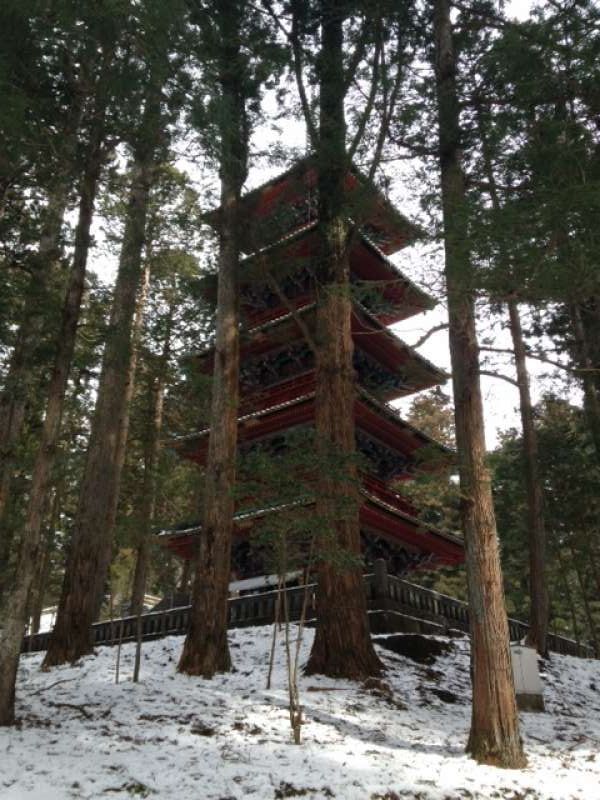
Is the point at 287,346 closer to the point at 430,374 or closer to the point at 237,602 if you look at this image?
the point at 430,374

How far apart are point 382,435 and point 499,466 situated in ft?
20.6

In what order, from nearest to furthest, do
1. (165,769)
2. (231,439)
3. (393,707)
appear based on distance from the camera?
(165,769)
(393,707)
(231,439)

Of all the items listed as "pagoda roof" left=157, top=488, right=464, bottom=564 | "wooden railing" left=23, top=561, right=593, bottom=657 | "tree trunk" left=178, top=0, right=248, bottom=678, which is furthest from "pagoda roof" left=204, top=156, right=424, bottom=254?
"wooden railing" left=23, top=561, right=593, bottom=657

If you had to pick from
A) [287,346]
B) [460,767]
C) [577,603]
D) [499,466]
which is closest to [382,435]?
[287,346]

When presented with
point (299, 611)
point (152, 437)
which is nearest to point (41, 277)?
point (299, 611)

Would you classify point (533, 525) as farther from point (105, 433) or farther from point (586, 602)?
point (586, 602)

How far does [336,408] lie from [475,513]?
4.10 m

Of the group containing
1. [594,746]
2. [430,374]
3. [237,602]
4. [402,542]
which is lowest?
[594,746]

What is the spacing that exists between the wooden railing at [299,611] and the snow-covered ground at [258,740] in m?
1.94

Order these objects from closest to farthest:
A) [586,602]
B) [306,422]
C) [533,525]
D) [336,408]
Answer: [336,408] → [533,525] → [306,422] → [586,602]

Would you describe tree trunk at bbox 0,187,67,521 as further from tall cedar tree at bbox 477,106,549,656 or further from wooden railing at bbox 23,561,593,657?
tall cedar tree at bbox 477,106,549,656

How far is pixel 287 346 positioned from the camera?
57.4ft

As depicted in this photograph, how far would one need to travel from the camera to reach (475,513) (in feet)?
24.0

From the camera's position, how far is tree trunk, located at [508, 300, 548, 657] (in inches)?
510
